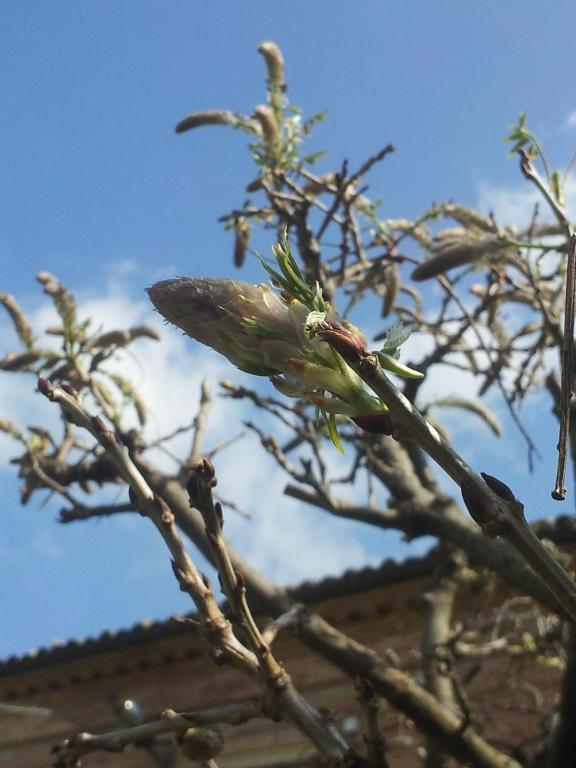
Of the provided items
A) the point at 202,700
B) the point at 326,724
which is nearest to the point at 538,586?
the point at 326,724

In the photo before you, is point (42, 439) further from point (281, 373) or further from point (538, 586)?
point (281, 373)

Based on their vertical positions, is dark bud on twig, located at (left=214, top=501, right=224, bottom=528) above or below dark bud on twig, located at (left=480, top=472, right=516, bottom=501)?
above

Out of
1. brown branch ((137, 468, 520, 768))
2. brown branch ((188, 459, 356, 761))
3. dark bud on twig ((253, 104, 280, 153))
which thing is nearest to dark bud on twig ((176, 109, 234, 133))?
dark bud on twig ((253, 104, 280, 153))

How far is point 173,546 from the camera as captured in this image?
2166 millimetres

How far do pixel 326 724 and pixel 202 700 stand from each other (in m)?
6.22

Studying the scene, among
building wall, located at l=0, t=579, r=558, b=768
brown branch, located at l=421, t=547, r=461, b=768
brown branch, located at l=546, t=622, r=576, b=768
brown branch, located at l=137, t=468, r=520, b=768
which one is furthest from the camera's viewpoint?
building wall, located at l=0, t=579, r=558, b=768

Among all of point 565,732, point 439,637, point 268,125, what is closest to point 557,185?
point 565,732

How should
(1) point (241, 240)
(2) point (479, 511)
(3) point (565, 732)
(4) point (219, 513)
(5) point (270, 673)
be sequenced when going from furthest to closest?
(1) point (241, 240) < (3) point (565, 732) < (5) point (270, 673) < (4) point (219, 513) < (2) point (479, 511)

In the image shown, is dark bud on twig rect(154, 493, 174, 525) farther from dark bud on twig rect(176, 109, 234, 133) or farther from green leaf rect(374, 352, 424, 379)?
dark bud on twig rect(176, 109, 234, 133)

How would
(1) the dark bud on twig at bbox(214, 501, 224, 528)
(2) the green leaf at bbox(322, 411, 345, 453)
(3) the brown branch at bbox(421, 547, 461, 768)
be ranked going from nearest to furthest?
(2) the green leaf at bbox(322, 411, 345, 453) < (1) the dark bud on twig at bbox(214, 501, 224, 528) < (3) the brown branch at bbox(421, 547, 461, 768)

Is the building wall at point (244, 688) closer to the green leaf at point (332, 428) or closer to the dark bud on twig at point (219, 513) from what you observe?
the dark bud on twig at point (219, 513)

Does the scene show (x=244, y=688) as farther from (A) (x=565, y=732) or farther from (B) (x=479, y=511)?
(B) (x=479, y=511)

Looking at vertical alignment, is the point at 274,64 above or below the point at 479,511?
above

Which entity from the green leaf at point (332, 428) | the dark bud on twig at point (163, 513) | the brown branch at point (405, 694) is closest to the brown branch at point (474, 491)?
the green leaf at point (332, 428)
